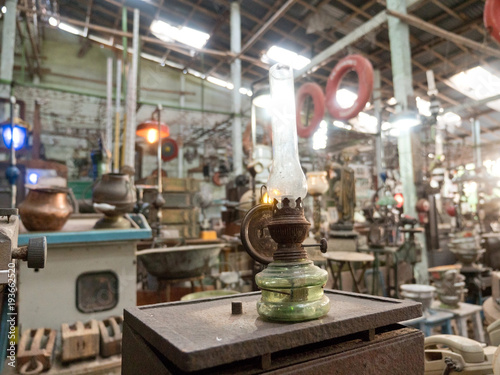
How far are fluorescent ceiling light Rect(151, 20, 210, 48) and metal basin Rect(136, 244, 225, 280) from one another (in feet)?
27.7

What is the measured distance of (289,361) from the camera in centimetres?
85

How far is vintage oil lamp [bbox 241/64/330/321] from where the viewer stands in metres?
1.00

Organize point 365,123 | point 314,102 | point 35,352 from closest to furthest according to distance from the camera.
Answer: point 35,352
point 314,102
point 365,123

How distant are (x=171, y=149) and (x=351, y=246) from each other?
5696mm

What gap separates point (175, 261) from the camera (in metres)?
3.16

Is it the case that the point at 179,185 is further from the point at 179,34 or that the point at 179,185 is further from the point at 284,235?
the point at 284,235

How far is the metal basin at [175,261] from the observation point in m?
3.11

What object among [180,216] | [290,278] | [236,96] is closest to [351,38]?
[236,96]

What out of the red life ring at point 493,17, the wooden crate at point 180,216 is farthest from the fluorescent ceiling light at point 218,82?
the red life ring at point 493,17

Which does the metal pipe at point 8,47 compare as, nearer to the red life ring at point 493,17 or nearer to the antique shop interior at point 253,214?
the antique shop interior at point 253,214

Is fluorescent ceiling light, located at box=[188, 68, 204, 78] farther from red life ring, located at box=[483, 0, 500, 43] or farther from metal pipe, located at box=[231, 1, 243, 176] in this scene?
red life ring, located at box=[483, 0, 500, 43]

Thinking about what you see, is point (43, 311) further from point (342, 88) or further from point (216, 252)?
point (342, 88)

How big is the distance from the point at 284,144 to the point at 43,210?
208 centimetres

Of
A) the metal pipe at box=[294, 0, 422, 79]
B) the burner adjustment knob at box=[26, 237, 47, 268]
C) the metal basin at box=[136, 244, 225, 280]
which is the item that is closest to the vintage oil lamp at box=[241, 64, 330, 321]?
the burner adjustment knob at box=[26, 237, 47, 268]
